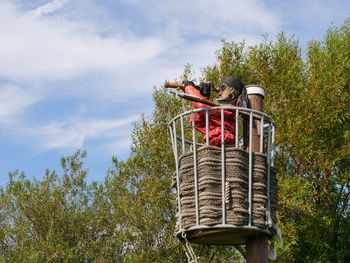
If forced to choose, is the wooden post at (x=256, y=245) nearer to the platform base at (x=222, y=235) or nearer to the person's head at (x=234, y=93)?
the platform base at (x=222, y=235)

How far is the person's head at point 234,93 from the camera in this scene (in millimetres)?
4820

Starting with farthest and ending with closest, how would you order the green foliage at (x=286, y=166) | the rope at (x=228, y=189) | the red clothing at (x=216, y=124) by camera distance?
the green foliage at (x=286, y=166) → the red clothing at (x=216, y=124) → the rope at (x=228, y=189)

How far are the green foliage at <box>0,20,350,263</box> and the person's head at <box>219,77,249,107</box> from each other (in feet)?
23.8

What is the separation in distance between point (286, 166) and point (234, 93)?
920cm

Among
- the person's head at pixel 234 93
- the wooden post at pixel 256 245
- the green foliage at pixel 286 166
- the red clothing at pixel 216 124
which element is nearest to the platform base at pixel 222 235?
the wooden post at pixel 256 245

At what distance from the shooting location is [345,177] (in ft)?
43.7

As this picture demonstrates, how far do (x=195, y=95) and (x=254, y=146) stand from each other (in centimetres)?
63

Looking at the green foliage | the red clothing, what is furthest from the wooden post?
the green foliage

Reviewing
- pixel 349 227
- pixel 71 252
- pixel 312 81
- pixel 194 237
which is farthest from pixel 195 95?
pixel 71 252

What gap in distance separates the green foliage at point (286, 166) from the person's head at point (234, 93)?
7.25 m

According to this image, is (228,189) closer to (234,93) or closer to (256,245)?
(256,245)

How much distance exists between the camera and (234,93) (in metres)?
4.89

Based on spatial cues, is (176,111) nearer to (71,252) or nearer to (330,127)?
(330,127)

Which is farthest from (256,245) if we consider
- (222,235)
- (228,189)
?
(228,189)
